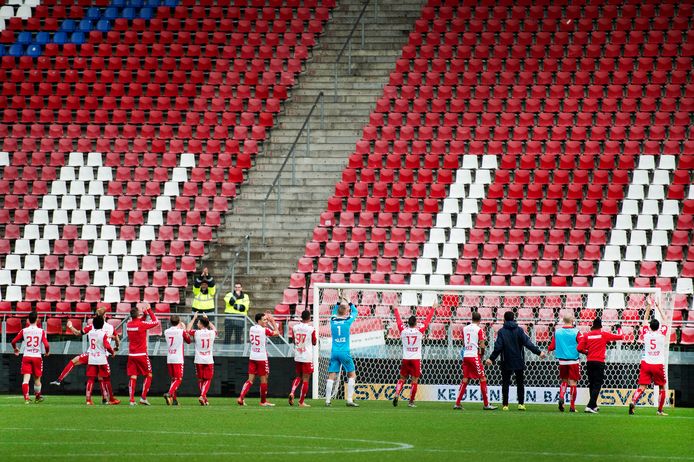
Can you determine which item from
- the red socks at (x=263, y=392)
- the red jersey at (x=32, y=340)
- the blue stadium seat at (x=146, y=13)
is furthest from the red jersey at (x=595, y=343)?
the blue stadium seat at (x=146, y=13)

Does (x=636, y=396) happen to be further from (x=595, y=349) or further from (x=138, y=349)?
(x=138, y=349)

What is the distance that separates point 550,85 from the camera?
31.6 metres

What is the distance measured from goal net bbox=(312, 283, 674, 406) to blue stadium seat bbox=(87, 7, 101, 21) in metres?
15.7

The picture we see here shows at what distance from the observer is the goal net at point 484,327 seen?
74.4 ft

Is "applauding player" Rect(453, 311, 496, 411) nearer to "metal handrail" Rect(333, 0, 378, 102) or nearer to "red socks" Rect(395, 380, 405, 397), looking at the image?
"red socks" Rect(395, 380, 405, 397)

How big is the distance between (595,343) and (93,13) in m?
21.5

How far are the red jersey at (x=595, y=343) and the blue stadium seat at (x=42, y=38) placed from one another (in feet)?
69.7

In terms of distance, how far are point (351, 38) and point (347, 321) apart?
15351 mm

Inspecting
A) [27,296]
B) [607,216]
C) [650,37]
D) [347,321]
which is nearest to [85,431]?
[347,321]

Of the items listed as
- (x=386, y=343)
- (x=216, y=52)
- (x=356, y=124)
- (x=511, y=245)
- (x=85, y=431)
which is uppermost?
(x=216, y=52)

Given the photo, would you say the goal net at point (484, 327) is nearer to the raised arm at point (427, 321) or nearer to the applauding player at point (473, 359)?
the raised arm at point (427, 321)

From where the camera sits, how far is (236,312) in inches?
1005

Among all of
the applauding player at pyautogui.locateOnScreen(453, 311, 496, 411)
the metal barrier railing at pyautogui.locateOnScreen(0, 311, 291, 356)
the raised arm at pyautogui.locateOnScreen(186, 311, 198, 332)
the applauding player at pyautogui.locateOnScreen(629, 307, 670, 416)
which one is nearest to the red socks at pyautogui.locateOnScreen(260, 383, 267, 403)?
the raised arm at pyautogui.locateOnScreen(186, 311, 198, 332)

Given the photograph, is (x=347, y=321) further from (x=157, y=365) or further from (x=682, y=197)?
(x=682, y=197)
